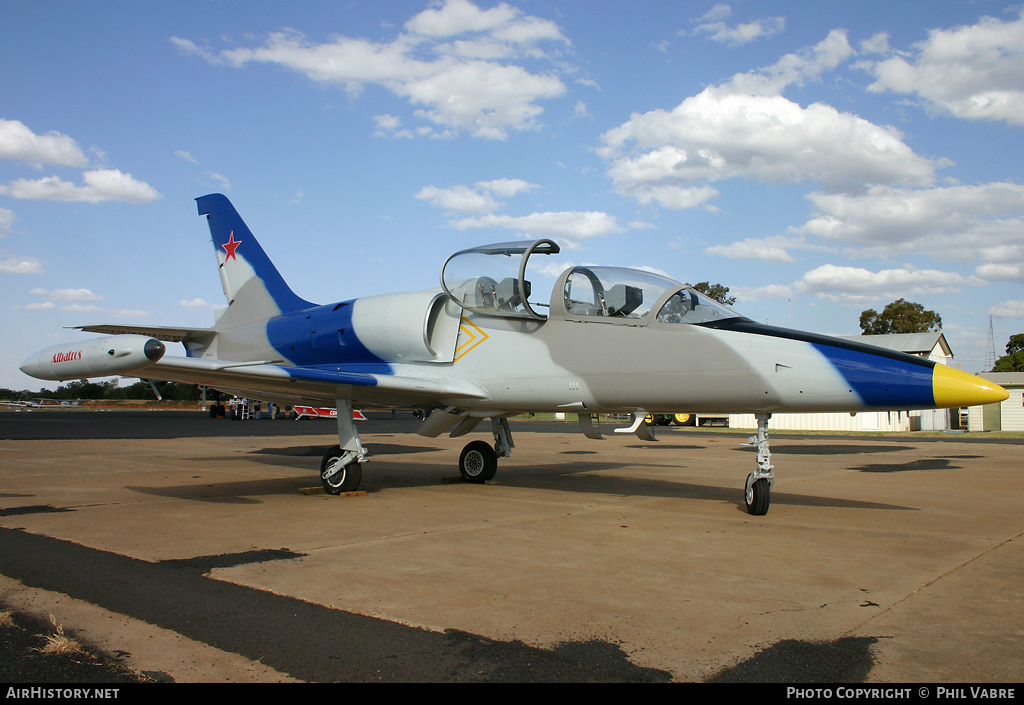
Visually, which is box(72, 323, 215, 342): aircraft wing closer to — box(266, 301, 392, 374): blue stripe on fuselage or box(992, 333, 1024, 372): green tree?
box(266, 301, 392, 374): blue stripe on fuselage

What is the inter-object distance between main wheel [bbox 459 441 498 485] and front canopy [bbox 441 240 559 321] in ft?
8.96

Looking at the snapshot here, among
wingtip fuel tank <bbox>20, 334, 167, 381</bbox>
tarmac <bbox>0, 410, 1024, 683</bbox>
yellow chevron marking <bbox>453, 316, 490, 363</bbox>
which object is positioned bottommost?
tarmac <bbox>0, 410, 1024, 683</bbox>

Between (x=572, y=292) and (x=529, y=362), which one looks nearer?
(x=572, y=292)

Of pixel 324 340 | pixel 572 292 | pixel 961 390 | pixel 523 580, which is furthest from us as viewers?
pixel 324 340

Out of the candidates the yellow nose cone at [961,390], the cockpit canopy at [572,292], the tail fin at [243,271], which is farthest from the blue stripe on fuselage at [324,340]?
the yellow nose cone at [961,390]

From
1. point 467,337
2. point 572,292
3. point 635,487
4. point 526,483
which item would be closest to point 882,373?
point 572,292

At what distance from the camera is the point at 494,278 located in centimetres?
898

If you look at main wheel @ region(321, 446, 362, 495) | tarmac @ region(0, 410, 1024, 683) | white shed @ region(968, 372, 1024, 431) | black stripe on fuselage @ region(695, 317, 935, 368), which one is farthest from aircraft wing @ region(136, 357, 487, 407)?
white shed @ region(968, 372, 1024, 431)

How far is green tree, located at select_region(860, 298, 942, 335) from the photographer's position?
6450cm

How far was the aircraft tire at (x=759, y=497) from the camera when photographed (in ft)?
24.0

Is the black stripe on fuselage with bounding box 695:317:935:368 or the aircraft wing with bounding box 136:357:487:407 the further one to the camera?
the aircraft wing with bounding box 136:357:487:407

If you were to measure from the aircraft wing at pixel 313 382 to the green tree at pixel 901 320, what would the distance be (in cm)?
6544

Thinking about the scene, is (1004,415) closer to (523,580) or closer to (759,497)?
(759,497)

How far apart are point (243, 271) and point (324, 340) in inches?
127
